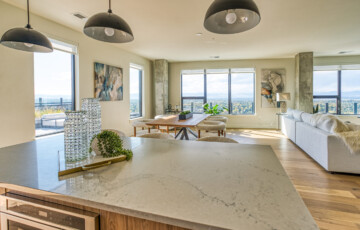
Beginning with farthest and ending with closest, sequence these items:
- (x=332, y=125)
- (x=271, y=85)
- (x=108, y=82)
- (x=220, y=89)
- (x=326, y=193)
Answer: (x=220, y=89) → (x=271, y=85) → (x=108, y=82) → (x=332, y=125) → (x=326, y=193)

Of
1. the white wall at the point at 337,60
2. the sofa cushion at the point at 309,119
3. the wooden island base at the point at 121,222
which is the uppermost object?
the white wall at the point at 337,60

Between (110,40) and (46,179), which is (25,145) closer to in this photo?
(46,179)

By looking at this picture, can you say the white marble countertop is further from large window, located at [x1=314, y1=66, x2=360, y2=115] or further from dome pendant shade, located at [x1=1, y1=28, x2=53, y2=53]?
large window, located at [x1=314, y1=66, x2=360, y2=115]

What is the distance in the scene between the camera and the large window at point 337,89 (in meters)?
6.84

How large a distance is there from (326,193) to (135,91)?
5.78m

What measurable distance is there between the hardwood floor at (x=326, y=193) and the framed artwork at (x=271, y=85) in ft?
12.3

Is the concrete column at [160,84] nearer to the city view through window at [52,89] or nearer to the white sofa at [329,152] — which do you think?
the city view through window at [52,89]

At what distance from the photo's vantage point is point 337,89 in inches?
273

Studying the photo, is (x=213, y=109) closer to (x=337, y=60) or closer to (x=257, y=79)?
(x=257, y=79)

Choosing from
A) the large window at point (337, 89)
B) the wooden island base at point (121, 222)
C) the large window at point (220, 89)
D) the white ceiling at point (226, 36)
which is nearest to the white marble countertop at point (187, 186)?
the wooden island base at point (121, 222)

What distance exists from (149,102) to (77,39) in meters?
3.69

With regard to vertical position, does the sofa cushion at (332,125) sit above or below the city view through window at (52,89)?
below

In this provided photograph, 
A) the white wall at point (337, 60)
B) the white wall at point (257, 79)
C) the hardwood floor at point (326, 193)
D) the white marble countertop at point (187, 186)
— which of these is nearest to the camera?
the white marble countertop at point (187, 186)

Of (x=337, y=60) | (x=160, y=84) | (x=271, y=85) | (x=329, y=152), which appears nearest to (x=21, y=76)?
(x=160, y=84)
